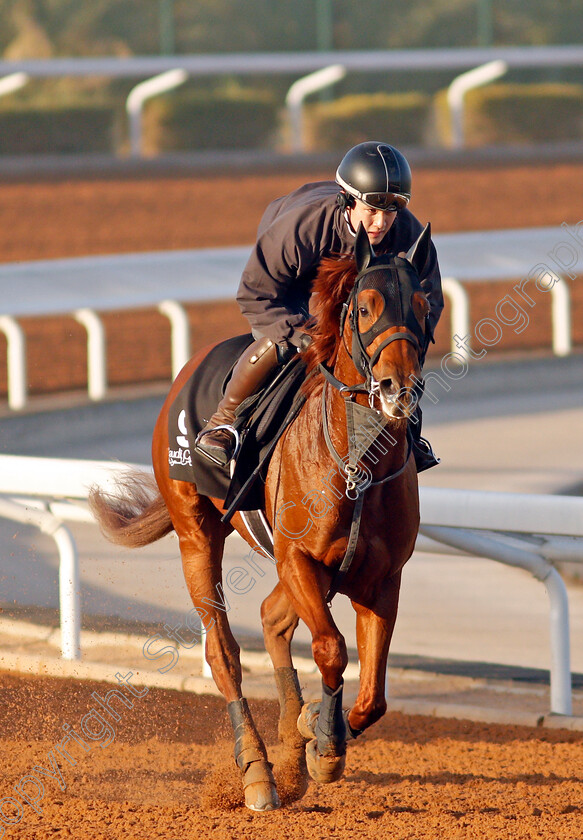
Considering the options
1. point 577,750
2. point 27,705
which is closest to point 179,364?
point 27,705

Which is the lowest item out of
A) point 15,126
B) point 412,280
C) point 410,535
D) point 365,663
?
point 15,126

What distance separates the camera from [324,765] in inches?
146

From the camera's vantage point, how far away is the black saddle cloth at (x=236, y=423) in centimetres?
402

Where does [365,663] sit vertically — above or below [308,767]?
above

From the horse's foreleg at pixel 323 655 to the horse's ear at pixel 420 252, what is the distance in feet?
3.16

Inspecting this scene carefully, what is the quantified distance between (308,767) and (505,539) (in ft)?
4.96

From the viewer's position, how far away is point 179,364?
11125mm

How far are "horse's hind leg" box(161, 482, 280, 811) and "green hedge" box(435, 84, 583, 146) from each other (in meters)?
13.8

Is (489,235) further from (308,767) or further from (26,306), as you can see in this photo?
(308,767)

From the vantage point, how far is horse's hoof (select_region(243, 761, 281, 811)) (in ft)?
12.9

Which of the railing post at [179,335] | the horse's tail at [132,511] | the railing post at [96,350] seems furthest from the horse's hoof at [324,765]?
the railing post at [96,350]

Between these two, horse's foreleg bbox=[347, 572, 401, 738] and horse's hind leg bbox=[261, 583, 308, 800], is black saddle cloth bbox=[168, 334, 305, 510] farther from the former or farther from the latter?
horse's foreleg bbox=[347, 572, 401, 738]

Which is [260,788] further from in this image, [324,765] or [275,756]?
[275,756]

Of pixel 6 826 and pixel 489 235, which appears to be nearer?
pixel 6 826
